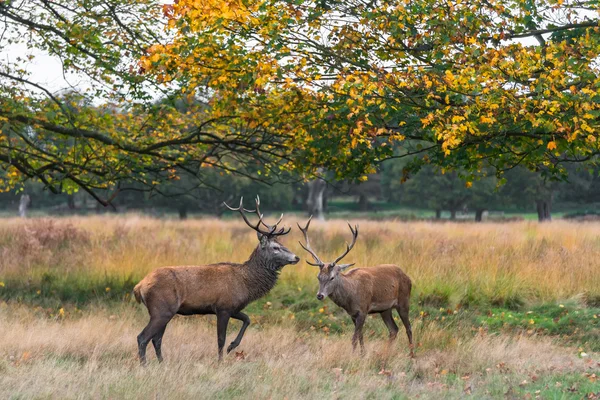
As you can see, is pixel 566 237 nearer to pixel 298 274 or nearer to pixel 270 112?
pixel 298 274

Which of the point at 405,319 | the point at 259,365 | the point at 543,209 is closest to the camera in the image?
the point at 259,365

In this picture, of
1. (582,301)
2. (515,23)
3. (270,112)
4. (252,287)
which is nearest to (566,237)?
(582,301)

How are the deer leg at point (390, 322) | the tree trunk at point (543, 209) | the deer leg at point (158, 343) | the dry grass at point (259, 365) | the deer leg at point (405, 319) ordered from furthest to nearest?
the tree trunk at point (543, 209)
the deer leg at point (390, 322)
the deer leg at point (405, 319)
the deer leg at point (158, 343)
the dry grass at point (259, 365)

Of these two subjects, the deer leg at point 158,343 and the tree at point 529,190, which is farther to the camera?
the tree at point 529,190

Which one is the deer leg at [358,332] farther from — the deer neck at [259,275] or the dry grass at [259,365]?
the deer neck at [259,275]

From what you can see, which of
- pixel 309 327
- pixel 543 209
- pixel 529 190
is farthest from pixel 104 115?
pixel 543 209

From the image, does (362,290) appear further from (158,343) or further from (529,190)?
(529,190)

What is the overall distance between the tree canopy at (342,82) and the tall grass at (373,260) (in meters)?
2.38

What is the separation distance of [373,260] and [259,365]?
7.54 metres

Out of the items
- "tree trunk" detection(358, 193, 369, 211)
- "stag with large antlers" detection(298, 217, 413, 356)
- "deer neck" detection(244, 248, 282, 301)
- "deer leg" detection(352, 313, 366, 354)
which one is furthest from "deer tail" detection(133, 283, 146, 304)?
"tree trunk" detection(358, 193, 369, 211)

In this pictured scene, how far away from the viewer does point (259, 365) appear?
8438 millimetres

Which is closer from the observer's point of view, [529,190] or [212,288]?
[212,288]

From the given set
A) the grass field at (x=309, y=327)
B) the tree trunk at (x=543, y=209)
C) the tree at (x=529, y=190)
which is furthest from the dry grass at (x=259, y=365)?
the tree trunk at (x=543, y=209)

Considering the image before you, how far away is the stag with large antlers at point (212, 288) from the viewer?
8641 millimetres
